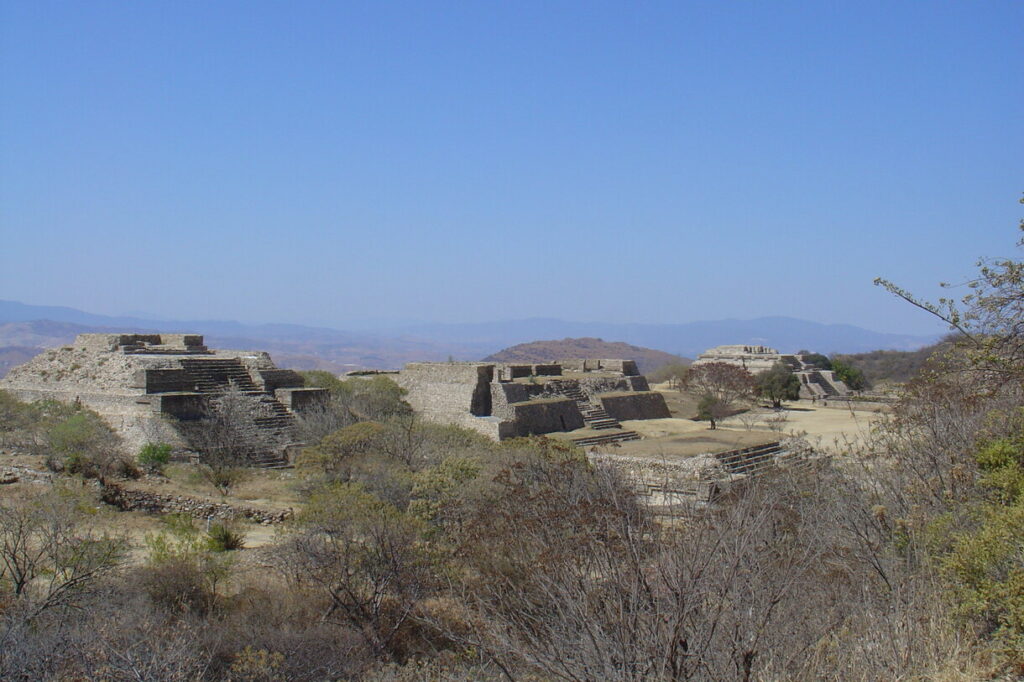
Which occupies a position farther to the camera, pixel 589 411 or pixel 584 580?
pixel 589 411

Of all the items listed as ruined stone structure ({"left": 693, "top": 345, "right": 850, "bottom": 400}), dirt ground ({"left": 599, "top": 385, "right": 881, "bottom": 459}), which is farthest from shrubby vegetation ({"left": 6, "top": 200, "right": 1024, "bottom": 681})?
ruined stone structure ({"left": 693, "top": 345, "right": 850, "bottom": 400})

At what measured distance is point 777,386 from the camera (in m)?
34.1

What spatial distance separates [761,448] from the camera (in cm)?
1750

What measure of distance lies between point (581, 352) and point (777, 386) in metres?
48.9

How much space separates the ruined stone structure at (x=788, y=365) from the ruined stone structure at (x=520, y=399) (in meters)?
13.2

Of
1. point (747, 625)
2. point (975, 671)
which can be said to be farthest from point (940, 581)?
point (747, 625)

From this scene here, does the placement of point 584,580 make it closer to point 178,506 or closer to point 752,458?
point 178,506

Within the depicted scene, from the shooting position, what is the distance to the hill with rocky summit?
7906 cm

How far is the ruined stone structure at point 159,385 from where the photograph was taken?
1698 cm

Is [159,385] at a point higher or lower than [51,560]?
higher

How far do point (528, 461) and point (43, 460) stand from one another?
7802 mm

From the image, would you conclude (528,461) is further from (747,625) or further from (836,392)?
(836,392)

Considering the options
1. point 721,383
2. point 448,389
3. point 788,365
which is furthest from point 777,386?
point 448,389

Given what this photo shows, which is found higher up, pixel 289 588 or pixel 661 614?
pixel 661 614
